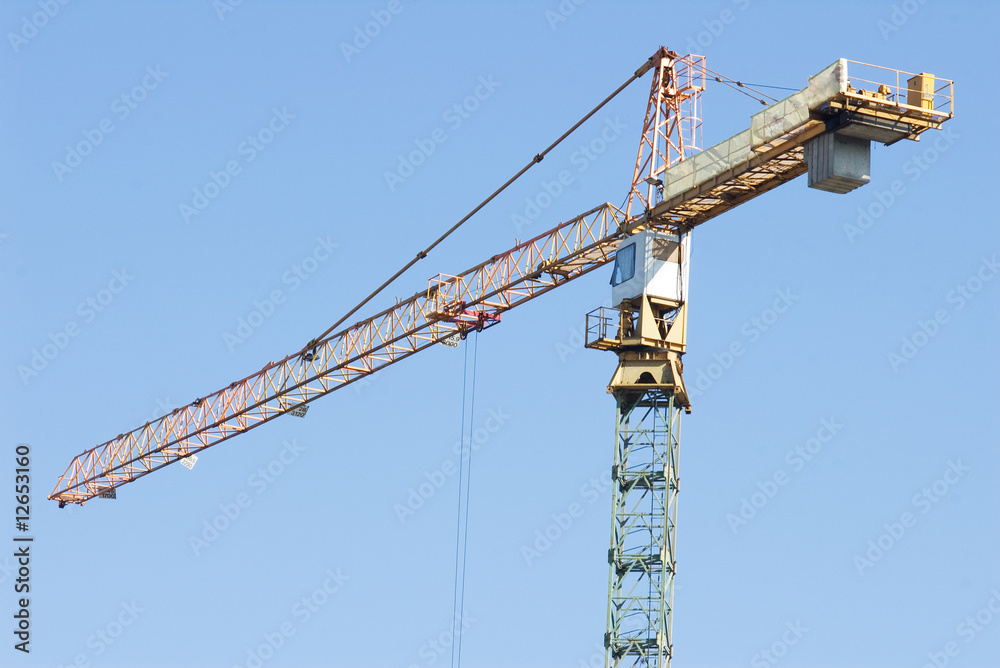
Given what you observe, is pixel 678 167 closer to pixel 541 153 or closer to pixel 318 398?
pixel 541 153

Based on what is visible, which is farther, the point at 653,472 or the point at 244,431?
the point at 244,431

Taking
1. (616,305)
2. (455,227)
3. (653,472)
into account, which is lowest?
(653,472)

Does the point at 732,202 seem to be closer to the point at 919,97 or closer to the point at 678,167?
the point at 678,167

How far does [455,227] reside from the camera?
9844 centimetres

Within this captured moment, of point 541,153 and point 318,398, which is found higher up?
point 541,153

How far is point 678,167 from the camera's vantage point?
84.0 meters

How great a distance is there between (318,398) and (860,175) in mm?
40493

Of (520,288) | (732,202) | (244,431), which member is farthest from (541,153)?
(244,431)

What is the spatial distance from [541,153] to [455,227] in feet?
23.2

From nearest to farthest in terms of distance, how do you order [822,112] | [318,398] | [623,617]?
[822,112] → [623,617] → [318,398]

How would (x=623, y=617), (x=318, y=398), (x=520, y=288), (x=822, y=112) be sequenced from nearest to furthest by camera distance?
→ (x=822, y=112)
(x=623, y=617)
(x=520, y=288)
(x=318, y=398)

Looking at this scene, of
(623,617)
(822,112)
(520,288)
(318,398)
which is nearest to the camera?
(822,112)

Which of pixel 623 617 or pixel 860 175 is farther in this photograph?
pixel 623 617

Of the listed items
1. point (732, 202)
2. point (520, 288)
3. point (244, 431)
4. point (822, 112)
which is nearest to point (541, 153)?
point (520, 288)
